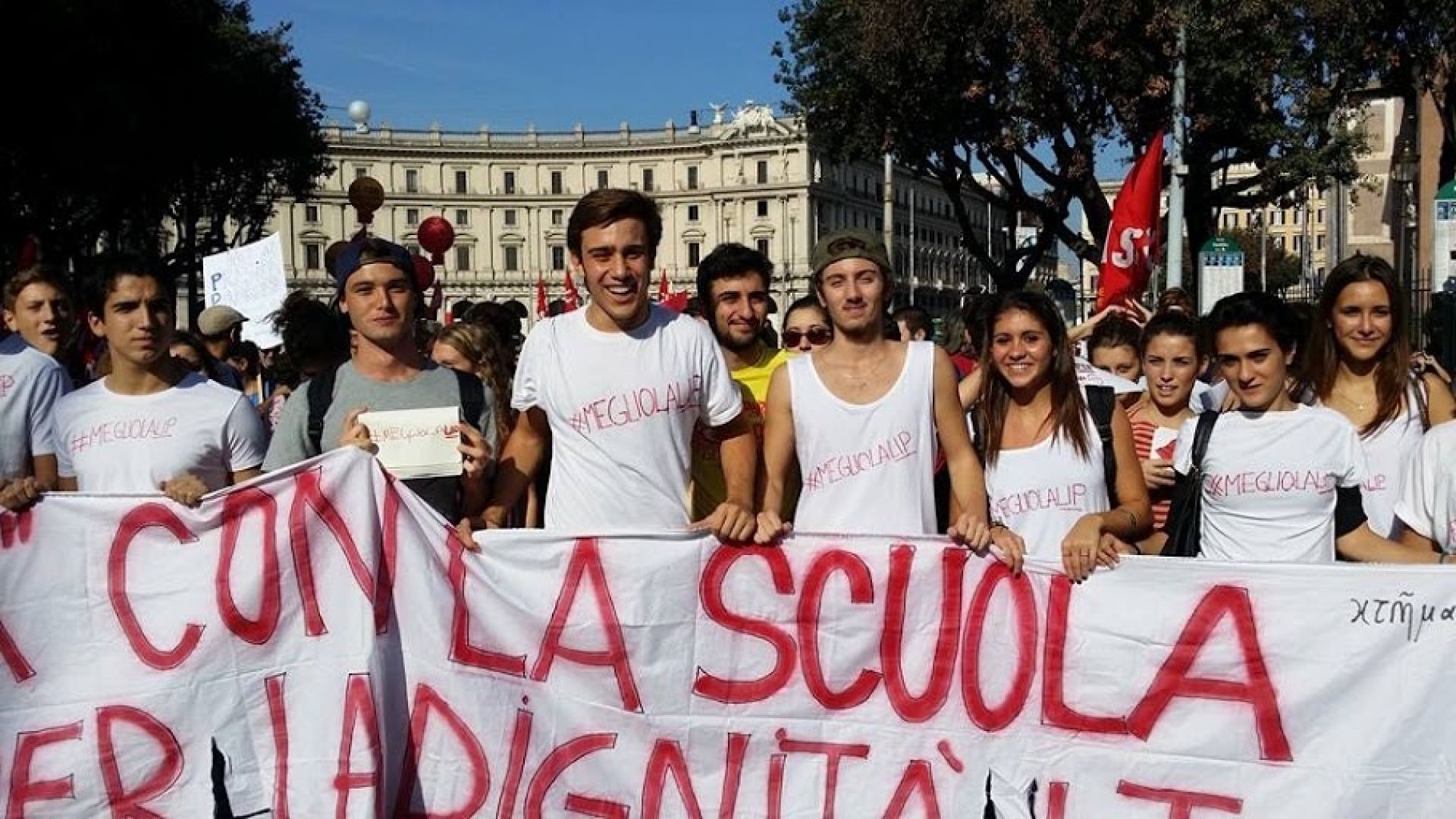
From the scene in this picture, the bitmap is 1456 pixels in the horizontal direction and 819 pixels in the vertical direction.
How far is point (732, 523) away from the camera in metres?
3.71

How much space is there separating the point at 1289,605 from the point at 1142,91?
15.6 m

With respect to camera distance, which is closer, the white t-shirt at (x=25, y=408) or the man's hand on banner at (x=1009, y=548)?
the man's hand on banner at (x=1009, y=548)

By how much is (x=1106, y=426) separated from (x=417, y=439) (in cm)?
205

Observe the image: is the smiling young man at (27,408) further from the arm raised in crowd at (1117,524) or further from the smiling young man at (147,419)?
the arm raised in crowd at (1117,524)

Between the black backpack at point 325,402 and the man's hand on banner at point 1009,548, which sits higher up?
the black backpack at point 325,402

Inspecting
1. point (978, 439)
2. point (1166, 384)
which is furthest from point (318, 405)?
point (1166, 384)

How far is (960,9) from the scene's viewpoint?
60.3 feet

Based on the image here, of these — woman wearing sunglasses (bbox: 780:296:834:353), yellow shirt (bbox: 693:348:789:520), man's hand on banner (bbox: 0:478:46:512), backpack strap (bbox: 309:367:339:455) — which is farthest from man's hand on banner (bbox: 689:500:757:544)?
man's hand on banner (bbox: 0:478:46:512)

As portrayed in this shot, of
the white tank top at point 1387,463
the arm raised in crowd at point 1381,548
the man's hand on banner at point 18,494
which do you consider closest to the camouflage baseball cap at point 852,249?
the arm raised in crowd at point 1381,548

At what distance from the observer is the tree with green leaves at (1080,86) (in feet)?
Result: 51.9

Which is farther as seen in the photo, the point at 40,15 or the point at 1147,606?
the point at 40,15

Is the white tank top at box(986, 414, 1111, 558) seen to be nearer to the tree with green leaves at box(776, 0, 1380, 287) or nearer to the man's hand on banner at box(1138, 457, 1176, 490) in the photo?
the man's hand on banner at box(1138, 457, 1176, 490)

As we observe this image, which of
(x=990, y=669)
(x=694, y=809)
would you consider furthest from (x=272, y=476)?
(x=990, y=669)

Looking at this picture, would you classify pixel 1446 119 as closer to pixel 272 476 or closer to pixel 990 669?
pixel 990 669
